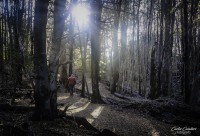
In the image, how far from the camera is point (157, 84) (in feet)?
70.6

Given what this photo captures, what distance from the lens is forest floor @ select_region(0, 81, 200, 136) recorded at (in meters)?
8.27

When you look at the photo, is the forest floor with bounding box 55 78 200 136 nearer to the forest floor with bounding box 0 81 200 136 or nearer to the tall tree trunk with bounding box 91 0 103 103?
the forest floor with bounding box 0 81 200 136

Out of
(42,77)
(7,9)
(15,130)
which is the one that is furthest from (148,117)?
(7,9)

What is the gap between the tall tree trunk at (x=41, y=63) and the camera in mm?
9703

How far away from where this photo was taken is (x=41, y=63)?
9773 mm

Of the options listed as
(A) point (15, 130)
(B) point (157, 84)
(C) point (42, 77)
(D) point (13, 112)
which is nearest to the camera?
(A) point (15, 130)

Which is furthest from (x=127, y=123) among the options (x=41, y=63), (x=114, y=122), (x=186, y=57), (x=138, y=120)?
(x=186, y=57)

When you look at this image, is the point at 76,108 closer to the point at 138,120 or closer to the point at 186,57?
the point at 138,120

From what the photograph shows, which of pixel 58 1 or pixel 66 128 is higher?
pixel 58 1

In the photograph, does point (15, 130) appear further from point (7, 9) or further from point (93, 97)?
point (7, 9)

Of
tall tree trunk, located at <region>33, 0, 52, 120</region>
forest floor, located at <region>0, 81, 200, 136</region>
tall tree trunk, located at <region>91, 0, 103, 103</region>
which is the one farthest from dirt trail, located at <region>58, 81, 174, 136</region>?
tall tree trunk, located at <region>91, 0, 103, 103</region>

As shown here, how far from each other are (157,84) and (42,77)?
13524 mm

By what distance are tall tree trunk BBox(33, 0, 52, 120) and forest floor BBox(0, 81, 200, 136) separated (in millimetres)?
486

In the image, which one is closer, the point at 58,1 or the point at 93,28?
the point at 58,1
